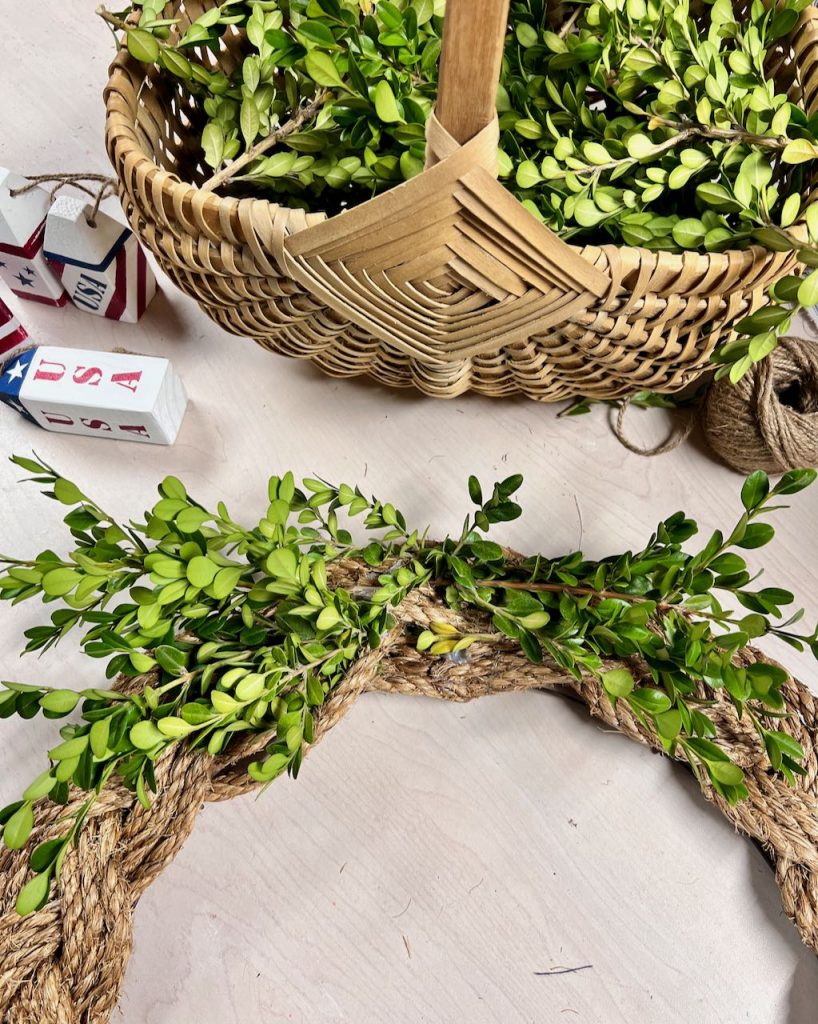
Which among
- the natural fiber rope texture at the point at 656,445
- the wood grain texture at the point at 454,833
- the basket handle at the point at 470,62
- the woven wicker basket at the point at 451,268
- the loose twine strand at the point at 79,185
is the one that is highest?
the basket handle at the point at 470,62

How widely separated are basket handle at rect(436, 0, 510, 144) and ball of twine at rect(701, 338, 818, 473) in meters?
0.33

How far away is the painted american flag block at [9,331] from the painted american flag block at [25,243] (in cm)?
4

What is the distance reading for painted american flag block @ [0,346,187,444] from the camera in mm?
662

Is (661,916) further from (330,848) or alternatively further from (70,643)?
(70,643)

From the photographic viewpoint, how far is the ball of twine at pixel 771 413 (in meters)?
0.62

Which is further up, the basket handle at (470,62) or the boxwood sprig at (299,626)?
the basket handle at (470,62)

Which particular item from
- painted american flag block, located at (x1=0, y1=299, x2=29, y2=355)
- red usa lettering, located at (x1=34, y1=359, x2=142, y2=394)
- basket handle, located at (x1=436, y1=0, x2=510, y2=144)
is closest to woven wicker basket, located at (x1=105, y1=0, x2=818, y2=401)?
basket handle, located at (x1=436, y1=0, x2=510, y2=144)

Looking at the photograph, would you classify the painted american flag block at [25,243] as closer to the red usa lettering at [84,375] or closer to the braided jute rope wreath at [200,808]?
the red usa lettering at [84,375]

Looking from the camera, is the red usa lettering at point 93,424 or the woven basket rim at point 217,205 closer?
the woven basket rim at point 217,205

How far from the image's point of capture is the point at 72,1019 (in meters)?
0.49

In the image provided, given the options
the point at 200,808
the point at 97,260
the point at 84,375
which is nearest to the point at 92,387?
the point at 84,375

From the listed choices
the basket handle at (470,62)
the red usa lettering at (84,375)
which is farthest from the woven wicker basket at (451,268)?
the red usa lettering at (84,375)

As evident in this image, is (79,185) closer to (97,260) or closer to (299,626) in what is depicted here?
(97,260)

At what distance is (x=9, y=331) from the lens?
726 mm
